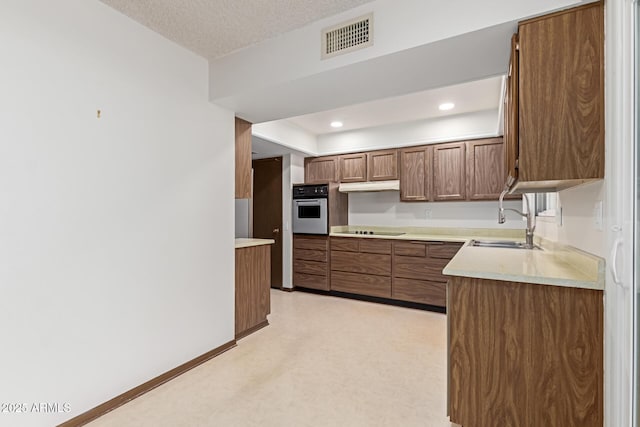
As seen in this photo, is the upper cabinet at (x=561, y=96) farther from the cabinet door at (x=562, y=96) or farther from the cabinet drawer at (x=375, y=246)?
the cabinet drawer at (x=375, y=246)

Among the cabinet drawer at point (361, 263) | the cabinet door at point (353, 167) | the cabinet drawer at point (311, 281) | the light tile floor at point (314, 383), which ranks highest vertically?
the cabinet door at point (353, 167)

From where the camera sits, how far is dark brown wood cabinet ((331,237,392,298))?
4.24 metres

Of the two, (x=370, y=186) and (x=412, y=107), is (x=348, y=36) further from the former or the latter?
(x=370, y=186)

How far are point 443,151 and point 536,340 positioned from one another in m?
3.15

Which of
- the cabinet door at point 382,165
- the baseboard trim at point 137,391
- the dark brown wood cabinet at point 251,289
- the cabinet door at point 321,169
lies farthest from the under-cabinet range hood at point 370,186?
the baseboard trim at point 137,391

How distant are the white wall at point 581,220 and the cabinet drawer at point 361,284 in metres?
2.16

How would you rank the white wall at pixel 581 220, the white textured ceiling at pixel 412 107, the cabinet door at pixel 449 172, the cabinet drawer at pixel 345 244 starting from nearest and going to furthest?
the white wall at pixel 581 220
the white textured ceiling at pixel 412 107
the cabinet door at pixel 449 172
the cabinet drawer at pixel 345 244

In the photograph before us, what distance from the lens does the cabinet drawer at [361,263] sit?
167 inches

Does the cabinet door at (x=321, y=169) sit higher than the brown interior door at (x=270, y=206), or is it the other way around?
the cabinet door at (x=321, y=169)

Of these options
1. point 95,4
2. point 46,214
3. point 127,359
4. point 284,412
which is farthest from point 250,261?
point 95,4

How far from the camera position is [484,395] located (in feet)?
5.17

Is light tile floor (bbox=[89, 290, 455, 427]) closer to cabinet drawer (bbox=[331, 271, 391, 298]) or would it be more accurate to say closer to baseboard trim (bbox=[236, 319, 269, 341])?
baseboard trim (bbox=[236, 319, 269, 341])

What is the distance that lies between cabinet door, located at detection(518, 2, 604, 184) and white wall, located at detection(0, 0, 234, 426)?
2.28 metres

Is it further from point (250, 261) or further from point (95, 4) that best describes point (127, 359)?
point (95, 4)
